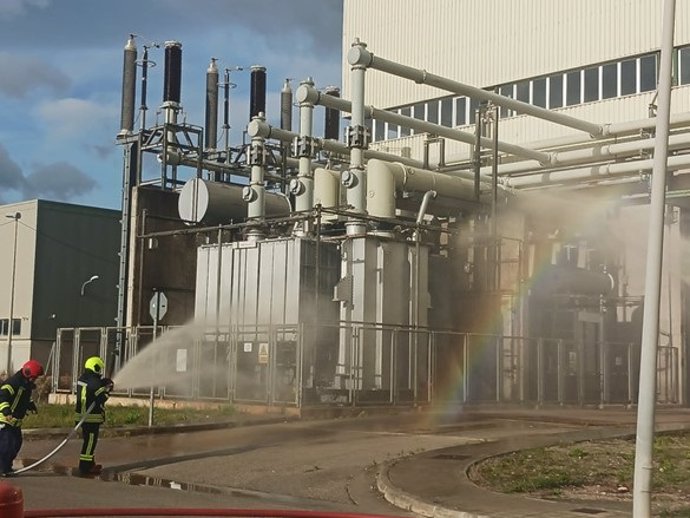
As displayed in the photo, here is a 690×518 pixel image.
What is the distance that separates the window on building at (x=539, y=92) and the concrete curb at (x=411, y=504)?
26652 mm

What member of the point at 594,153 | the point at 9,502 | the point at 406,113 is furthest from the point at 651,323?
the point at 406,113

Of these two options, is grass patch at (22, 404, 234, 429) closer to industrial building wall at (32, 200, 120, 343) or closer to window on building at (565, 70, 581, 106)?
window on building at (565, 70, 581, 106)

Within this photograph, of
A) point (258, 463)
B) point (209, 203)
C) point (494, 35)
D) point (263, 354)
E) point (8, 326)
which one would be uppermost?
point (494, 35)

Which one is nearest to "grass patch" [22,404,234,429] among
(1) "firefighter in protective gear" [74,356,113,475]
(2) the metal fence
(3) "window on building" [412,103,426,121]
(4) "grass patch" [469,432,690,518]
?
(2) the metal fence

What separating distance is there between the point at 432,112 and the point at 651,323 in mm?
31644

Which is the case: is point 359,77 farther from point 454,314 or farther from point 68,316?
point 68,316

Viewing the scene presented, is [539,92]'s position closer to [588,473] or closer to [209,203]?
[209,203]

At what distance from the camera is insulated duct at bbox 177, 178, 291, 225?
101 feet

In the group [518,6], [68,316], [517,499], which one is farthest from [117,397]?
[68,316]

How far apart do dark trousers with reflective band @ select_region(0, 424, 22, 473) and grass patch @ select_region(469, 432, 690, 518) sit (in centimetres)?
610

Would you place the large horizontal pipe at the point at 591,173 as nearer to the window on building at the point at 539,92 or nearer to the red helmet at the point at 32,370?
the window on building at the point at 539,92

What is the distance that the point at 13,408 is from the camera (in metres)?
13.1

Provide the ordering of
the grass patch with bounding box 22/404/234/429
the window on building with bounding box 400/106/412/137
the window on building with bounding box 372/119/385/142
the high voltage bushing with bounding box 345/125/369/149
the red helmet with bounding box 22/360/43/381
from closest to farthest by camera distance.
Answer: the red helmet with bounding box 22/360/43/381 < the grass patch with bounding box 22/404/234/429 < the high voltage bushing with bounding box 345/125/369/149 < the window on building with bounding box 400/106/412/137 < the window on building with bounding box 372/119/385/142

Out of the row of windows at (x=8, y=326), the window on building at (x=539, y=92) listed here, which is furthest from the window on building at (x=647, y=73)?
the row of windows at (x=8, y=326)
